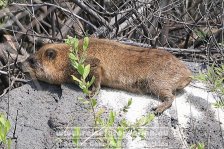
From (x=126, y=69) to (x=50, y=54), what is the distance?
94 cm

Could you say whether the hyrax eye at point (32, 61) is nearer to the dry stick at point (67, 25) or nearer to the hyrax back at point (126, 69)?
the hyrax back at point (126, 69)

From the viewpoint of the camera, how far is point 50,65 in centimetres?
691

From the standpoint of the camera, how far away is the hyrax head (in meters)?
6.75

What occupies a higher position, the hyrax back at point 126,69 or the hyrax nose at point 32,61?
the hyrax nose at point 32,61

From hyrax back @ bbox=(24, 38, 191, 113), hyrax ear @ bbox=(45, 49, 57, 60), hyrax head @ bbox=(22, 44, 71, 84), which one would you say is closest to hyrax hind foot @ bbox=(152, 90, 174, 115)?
hyrax back @ bbox=(24, 38, 191, 113)

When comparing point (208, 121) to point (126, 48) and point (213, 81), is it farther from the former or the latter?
Result: point (126, 48)

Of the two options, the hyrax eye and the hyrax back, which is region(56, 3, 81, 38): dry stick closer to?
the hyrax eye

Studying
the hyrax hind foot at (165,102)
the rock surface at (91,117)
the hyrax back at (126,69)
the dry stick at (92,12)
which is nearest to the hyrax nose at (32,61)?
the hyrax back at (126,69)

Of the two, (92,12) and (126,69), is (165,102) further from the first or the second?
(92,12)

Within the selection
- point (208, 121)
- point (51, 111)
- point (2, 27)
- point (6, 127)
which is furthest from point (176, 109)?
point (2, 27)

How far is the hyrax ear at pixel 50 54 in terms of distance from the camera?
269 inches

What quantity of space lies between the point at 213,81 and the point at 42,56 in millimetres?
2246

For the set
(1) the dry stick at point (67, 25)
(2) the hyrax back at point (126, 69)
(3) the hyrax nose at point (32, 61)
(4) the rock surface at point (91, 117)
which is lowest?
(4) the rock surface at point (91, 117)

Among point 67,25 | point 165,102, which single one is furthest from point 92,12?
point 165,102
